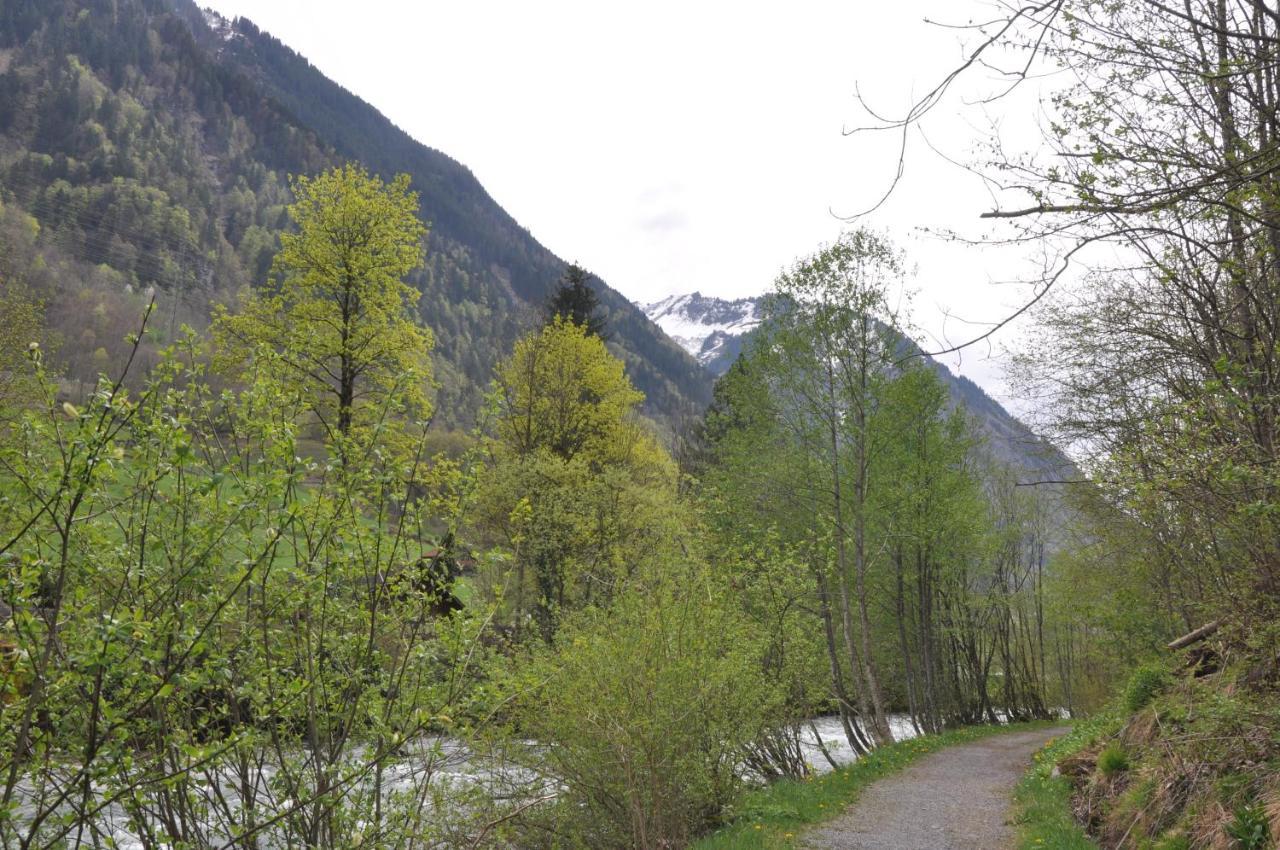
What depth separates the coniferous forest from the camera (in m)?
3.03

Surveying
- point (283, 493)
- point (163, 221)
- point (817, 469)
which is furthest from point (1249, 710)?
point (163, 221)

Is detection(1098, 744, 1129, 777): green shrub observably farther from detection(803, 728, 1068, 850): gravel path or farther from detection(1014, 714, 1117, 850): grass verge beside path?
detection(803, 728, 1068, 850): gravel path

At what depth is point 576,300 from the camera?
2934cm

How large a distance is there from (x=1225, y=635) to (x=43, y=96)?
638 ft

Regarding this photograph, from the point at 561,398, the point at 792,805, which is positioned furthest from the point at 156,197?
the point at 792,805

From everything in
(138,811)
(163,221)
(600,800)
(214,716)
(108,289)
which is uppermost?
(163,221)

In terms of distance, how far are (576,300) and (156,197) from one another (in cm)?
11802

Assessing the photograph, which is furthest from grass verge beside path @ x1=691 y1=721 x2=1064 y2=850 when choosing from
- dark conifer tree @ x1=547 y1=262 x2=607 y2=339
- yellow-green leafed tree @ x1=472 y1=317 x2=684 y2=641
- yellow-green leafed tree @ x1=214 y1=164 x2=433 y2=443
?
dark conifer tree @ x1=547 y1=262 x2=607 y2=339

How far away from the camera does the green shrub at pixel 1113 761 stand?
312 inches

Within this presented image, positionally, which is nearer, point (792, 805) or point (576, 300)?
point (792, 805)

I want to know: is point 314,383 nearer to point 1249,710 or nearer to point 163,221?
point 1249,710

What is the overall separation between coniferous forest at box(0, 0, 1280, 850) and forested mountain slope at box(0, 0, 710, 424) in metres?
13.4

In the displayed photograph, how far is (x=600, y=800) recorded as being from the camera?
27.1 feet

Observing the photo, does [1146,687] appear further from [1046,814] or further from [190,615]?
[190,615]
